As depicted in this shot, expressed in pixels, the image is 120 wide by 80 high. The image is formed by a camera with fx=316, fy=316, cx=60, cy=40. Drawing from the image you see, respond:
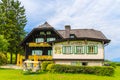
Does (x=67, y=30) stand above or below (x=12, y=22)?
below

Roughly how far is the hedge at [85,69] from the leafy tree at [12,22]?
33059 millimetres

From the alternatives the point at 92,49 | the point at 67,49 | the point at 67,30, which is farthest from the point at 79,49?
the point at 67,30

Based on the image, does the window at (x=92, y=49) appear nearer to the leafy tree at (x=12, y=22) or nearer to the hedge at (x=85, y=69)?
the hedge at (x=85, y=69)

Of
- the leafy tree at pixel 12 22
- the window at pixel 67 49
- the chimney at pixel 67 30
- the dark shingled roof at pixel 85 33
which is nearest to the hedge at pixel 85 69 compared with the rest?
the window at pixel 67 49

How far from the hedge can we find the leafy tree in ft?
108

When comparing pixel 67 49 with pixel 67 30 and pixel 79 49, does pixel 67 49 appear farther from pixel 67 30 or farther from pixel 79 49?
pixel 67 30

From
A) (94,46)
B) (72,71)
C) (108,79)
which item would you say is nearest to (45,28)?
(94,46)

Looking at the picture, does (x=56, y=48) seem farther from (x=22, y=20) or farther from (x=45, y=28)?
(x=22, y=20)

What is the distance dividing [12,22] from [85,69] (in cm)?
3884

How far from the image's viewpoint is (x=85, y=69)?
43.7m

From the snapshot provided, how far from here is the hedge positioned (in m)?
42.5

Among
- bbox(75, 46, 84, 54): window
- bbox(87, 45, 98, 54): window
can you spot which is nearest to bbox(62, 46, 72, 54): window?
bbox(75, 46, 84, 54): window

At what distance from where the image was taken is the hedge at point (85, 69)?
42.5m

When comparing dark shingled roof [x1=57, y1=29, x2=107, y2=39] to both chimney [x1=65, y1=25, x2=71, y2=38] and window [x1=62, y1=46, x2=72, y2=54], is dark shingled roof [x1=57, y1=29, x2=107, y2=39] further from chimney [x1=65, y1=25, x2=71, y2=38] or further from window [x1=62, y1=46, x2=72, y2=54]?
window [x1=62, y1=46, x2=72, y2=54]
